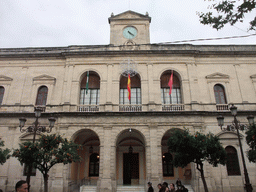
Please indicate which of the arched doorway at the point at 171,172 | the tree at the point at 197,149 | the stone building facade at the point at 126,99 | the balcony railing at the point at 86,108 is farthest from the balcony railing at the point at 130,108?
the tree at the point at 197,149

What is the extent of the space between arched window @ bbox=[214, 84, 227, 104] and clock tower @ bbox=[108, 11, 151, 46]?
7747mm

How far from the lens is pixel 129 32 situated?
774 inches

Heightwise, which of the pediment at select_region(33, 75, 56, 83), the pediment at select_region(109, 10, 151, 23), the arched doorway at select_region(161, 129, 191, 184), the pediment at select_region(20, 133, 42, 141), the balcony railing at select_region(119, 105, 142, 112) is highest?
the pediment at select_region(109, 10, 151, 23)

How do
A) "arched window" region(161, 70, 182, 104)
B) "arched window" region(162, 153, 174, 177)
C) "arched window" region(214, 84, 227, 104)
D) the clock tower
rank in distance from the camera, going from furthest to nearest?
the clock tower
"arched window" region(161, 70, 182, 104)
"arched window" region(162, 153, 174, 177)
"arched window" region(214, 84, 227, 104)

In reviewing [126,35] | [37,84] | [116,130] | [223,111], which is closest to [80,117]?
[116,130]

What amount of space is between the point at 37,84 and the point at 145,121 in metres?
10.5

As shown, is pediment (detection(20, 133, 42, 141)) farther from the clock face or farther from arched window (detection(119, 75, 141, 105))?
the clock face

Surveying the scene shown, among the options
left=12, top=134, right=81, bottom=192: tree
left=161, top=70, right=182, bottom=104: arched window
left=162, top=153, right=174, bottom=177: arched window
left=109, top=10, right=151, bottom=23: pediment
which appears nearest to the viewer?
left=12, top=134, right=81, bottom=192: tree

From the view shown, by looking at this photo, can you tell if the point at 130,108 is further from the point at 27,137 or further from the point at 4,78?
the point at 4,78

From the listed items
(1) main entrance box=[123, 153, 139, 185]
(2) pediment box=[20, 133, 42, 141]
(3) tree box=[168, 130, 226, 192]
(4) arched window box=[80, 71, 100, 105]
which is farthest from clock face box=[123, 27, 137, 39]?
(2) pediment box=[20, 133, 42, 141]

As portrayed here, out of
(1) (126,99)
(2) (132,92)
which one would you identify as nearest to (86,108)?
(1) (126,99)

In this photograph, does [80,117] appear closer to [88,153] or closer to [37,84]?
[88,153]

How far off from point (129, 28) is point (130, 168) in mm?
13485

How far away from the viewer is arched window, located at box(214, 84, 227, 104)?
17688 millimetres
